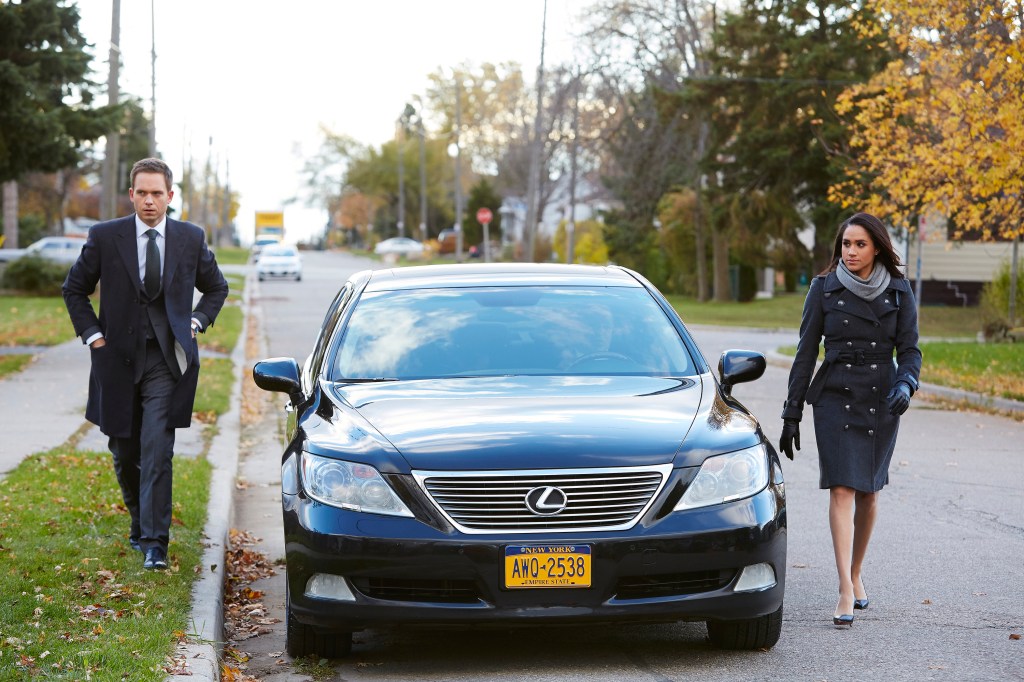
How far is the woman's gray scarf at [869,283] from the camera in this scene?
21.8 ft

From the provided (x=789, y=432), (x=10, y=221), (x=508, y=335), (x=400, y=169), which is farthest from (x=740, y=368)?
(x=400, y=169)

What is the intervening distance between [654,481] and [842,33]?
3358cm

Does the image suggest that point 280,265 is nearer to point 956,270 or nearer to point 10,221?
point 10,221

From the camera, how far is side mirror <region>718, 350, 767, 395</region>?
22.2 ft

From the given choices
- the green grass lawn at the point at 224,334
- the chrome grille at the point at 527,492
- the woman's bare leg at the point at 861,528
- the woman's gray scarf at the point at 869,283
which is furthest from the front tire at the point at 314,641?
the green grass lawn at the point at 224,334

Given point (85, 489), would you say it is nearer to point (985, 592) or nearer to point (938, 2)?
point (985, 592)

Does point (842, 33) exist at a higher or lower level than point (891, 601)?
higher

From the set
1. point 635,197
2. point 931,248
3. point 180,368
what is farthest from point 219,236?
point 180,368

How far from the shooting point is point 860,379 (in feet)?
21.7

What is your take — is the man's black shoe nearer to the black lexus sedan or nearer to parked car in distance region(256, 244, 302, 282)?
the black lexus sedan

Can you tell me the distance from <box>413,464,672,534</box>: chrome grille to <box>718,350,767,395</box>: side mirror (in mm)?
1384

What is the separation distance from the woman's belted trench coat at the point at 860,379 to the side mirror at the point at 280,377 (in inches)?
87.8

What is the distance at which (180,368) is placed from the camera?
23.7ft

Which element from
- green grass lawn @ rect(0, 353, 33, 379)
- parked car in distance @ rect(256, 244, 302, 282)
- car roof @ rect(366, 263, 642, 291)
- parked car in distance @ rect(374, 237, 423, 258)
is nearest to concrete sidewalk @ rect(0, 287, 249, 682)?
green grass lawn @ rect(0, 353, 33, 379)
